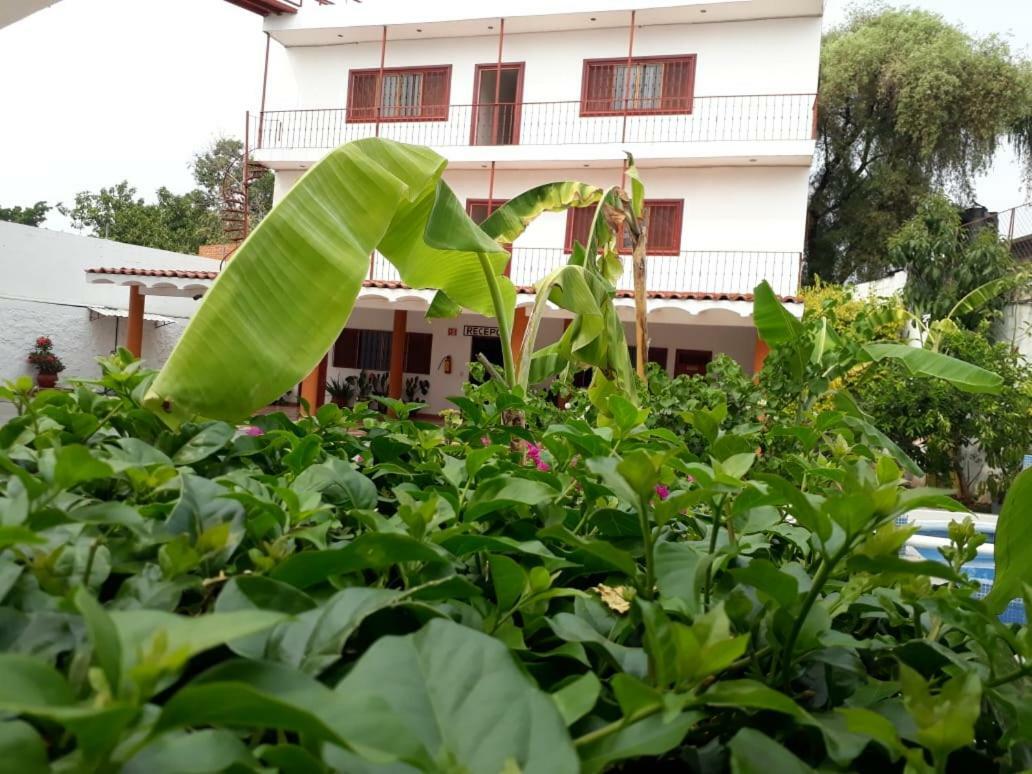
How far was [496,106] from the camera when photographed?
1489cm

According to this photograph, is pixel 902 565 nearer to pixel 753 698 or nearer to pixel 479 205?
pixel 753 698

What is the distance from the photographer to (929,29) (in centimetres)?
2161

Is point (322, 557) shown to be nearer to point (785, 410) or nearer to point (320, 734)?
point (320, 734)

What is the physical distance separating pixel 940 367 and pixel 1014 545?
377 centimetres

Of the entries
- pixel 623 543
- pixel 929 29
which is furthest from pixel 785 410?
pixel 929 29

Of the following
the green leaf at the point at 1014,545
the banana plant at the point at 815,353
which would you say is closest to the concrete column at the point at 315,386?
the banana plant at the point at 815,353

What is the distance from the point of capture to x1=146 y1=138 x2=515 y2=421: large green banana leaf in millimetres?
1295

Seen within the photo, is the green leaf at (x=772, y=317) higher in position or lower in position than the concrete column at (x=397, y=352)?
higher

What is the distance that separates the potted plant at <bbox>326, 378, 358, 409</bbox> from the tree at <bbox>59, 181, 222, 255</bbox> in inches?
729

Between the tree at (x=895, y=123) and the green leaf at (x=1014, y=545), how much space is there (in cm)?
2283

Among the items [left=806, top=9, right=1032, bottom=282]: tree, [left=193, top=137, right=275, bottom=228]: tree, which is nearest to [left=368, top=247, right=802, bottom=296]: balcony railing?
[left=806, top=9, right=1032, bottom=282]: tree

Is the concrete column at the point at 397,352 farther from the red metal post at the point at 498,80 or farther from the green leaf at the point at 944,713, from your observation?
the green leaf at the point at 944,713

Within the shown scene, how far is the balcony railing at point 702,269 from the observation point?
13.3m

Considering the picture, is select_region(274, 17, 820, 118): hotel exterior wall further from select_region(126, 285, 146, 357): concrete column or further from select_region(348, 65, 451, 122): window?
select_region(126, 285, 146, 357): concrete column
